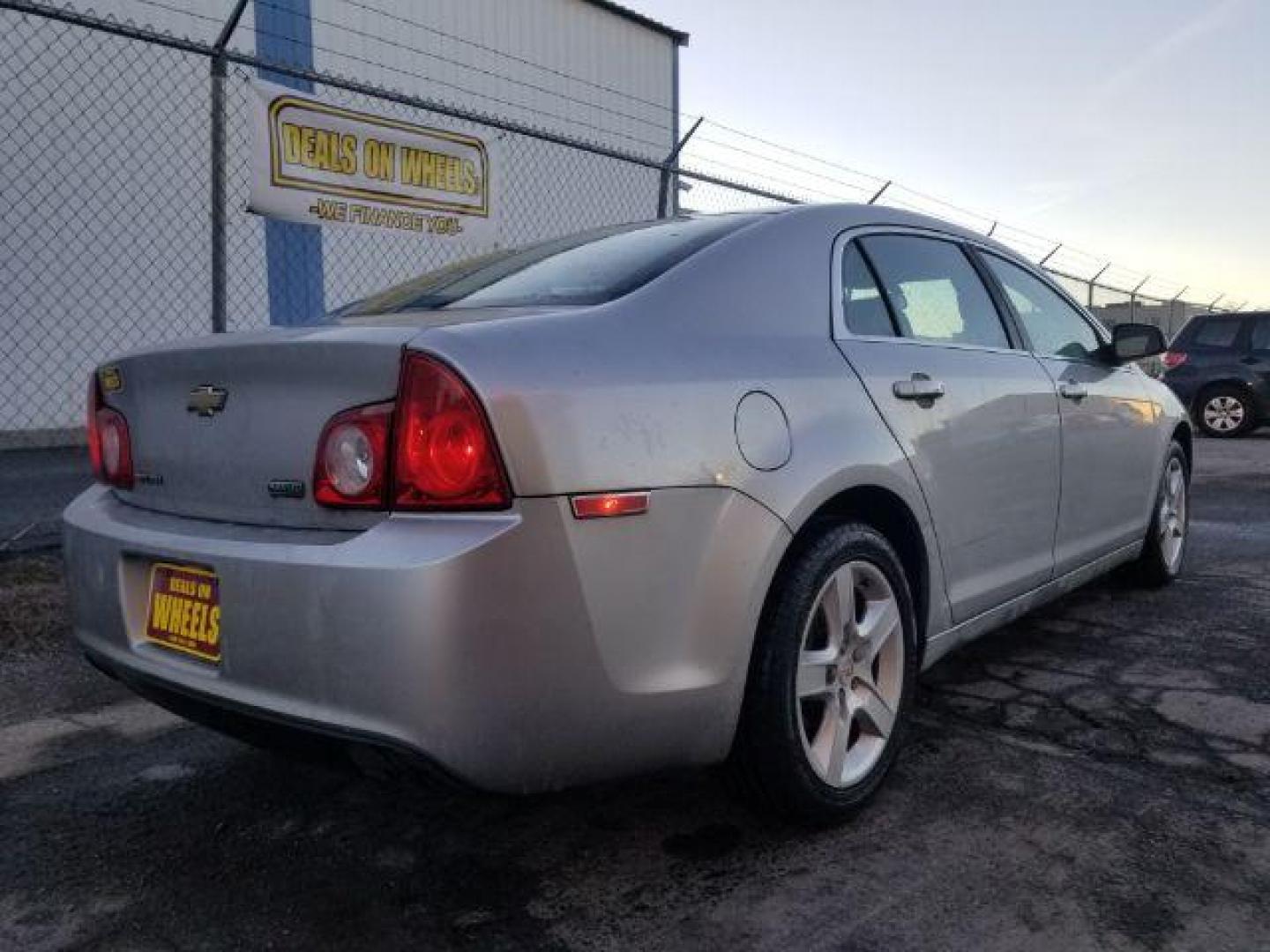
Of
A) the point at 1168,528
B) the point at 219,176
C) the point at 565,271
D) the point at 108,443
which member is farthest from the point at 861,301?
the point at 219,176

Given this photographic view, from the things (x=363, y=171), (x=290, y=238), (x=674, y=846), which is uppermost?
(x=290, y=238)

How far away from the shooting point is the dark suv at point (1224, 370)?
12.6 metres

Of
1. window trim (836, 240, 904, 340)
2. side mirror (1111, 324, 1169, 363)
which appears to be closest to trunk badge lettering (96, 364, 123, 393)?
window trim (836, 240, 904, 340)

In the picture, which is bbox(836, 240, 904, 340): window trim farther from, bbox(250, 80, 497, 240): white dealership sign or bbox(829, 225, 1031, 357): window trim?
bbox(250, 80, 497, 240): white dealership sign

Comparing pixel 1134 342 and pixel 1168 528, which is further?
pixel 1168 528

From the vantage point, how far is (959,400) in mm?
2812

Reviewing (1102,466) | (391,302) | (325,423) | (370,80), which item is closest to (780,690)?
(325,423)

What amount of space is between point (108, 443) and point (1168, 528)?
4.13 meters

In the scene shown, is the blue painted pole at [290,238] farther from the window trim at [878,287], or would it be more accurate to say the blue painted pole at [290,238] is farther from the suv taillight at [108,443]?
the window trim at [878,287]

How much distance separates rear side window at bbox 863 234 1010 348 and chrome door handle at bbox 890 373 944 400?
0.18 meters

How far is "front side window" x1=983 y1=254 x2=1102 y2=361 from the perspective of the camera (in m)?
3.51

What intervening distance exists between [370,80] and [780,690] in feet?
35.7

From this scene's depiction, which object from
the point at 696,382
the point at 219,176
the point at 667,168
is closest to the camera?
the point at 696,382

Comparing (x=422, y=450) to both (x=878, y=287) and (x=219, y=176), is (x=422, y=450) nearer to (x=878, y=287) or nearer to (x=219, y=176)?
(x=878, y=287)
